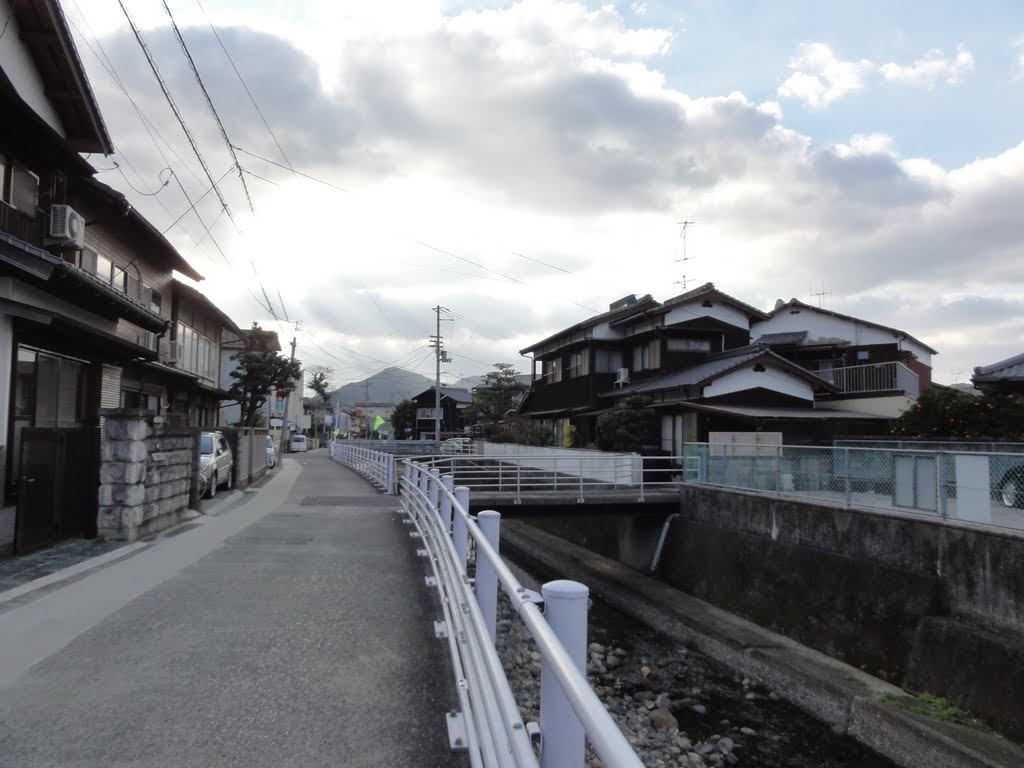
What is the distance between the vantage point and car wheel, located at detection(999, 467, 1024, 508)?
26.7 ft

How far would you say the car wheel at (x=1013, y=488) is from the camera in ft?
26.7

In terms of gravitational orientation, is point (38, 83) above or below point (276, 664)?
above

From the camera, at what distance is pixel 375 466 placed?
22.7 meters

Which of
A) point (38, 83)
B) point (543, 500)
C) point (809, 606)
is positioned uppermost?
point (38, 83)

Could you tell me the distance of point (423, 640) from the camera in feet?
17.6

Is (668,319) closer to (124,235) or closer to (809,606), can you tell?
(809,606)

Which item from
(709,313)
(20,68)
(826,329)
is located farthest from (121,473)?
(826,329)

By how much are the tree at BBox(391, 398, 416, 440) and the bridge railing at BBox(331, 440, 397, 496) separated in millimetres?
31941

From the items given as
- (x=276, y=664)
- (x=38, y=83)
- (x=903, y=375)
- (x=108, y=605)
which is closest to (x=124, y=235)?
(x=38, y=83)

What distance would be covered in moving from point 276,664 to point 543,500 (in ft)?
38.0

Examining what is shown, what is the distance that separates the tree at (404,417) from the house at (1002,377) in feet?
187

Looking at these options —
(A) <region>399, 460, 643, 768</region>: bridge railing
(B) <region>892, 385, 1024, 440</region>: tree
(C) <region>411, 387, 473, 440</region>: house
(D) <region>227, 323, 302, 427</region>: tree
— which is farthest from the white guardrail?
(C) <region>411, 387, 473, 440</region>: house

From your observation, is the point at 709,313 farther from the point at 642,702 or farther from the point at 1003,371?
the point at 642,702

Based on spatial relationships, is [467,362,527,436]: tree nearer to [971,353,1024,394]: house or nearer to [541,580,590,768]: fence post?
[971,353,1024,394]: house
